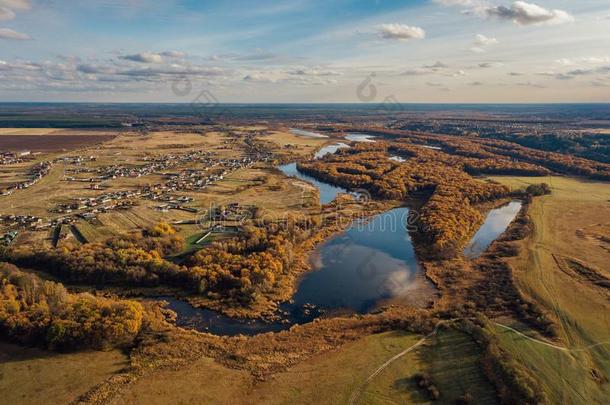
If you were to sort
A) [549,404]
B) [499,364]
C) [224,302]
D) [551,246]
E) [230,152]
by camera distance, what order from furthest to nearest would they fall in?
[230,152], [551,246], [224,302], [499,364], [549,404]

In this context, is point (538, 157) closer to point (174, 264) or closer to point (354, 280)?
point (354, 280)

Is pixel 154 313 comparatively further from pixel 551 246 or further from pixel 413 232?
pixel 551 246

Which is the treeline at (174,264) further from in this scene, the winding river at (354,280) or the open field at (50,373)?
the open field at (50,373)

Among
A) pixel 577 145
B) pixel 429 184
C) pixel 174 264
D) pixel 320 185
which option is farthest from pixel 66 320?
pixel 577 145

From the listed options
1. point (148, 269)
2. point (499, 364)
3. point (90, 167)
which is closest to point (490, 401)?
point (499, 364)

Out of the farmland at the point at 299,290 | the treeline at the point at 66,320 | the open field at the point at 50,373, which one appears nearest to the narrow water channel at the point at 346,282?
the farmland at the point at 299,290

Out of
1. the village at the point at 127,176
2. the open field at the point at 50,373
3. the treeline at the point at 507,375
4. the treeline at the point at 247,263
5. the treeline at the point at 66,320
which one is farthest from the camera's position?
the village at the point at 127,176

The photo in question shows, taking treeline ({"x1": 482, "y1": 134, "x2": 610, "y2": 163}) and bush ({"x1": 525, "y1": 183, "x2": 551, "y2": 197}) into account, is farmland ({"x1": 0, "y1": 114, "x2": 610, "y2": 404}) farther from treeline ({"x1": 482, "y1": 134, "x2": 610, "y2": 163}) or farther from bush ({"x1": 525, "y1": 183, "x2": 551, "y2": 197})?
treeline ({"x1": 482, "y1": 134, "x2": 610, "y2": 163})
